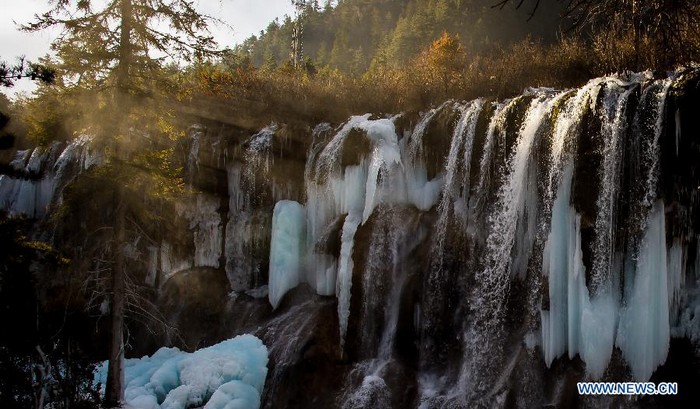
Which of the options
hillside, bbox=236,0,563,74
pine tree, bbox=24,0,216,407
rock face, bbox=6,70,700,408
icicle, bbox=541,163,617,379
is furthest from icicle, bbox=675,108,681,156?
hillside, bbox=236,0,563,74

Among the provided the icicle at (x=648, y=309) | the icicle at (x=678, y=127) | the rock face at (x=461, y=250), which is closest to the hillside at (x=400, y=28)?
the rock face at (x=461, y=250)

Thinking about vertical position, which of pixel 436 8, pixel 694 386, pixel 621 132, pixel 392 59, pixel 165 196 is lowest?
pixel 694 386

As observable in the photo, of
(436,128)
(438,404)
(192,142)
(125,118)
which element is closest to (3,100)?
(192,142)

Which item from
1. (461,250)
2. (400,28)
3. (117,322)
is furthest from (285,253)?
(400,28)

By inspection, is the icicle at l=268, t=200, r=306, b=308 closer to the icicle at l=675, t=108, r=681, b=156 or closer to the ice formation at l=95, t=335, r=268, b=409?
the ice formation at l=95, t=335, r=268, b=409

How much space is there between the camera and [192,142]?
1784 cm

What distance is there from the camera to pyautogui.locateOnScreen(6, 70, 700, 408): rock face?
8102 millimetres

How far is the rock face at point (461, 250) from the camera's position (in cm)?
810

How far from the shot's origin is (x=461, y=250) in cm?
1121

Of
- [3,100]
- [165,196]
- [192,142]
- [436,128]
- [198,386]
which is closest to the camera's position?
[165,196]

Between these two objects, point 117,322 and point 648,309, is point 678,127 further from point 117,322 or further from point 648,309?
point 117,322

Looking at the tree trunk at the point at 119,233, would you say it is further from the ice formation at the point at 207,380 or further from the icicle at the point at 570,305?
the icicle at the point at 570,305

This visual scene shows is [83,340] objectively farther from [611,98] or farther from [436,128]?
[611,98]

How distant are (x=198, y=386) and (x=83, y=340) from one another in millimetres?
4742
